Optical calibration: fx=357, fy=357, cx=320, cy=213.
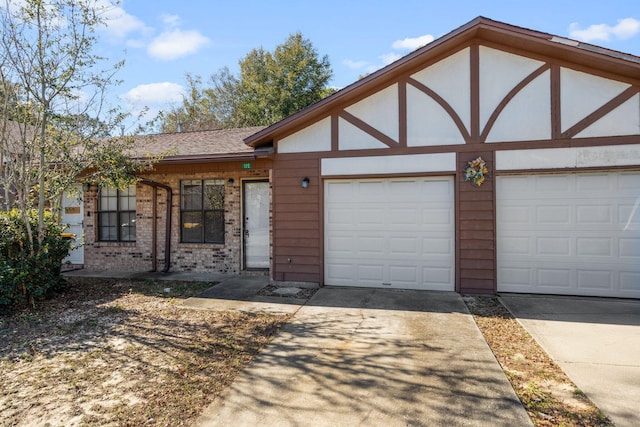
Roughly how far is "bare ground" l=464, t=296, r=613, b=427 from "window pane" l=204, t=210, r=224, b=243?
5789mm

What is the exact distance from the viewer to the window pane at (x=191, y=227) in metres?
8.59

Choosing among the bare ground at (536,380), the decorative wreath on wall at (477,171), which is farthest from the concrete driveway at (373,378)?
the decorative wreath on wall at (477,171)

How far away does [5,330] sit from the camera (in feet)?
15.4

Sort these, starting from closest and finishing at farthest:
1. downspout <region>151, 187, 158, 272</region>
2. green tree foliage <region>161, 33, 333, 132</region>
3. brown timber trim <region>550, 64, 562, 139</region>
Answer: brown timber trim <region>550, 64, 562, 139</region>, downspout <region>151, 187, 158, 272</region>, green tree foliage <region>161, 33, 333, 132</region>

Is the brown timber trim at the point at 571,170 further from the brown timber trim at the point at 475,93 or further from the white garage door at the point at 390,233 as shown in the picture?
the white garage door at the point at 390,233

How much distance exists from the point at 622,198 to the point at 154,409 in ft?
23.7

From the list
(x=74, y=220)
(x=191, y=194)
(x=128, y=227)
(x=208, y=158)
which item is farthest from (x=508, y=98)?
(x=74, y=220)

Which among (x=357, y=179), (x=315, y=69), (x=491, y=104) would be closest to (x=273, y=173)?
(x=357, y=179)

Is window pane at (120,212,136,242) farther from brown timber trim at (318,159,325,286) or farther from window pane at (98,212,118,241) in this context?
brown timber trim at (318,159,325,286)

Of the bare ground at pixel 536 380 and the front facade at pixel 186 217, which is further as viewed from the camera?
the front facade at pixel 186 217

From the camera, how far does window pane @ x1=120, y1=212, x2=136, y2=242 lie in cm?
903

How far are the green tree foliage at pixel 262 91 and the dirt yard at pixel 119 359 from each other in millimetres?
18600

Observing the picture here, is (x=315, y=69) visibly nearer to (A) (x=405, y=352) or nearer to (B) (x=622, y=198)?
(B) (x=622, y=198)

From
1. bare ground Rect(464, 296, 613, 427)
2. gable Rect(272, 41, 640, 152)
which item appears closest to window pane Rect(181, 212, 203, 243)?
gable Rect(272, 41, 640, 152)
